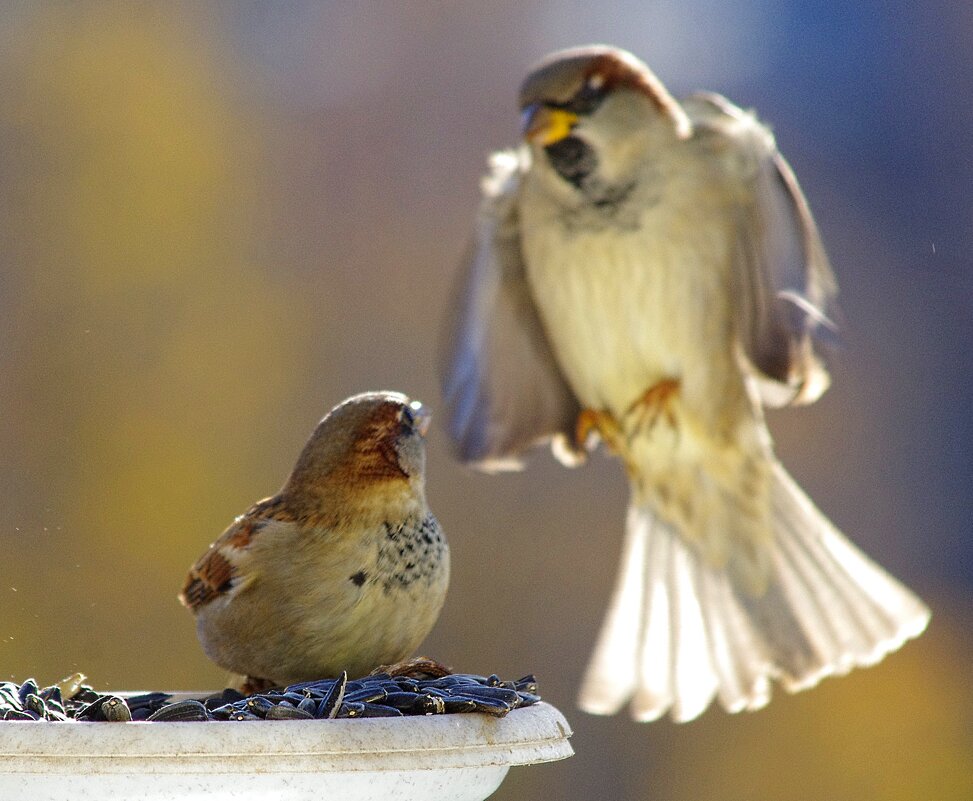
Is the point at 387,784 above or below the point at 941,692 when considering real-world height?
above

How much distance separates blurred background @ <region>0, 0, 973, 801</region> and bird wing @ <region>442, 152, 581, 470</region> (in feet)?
2.71

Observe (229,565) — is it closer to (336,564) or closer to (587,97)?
(336,564)

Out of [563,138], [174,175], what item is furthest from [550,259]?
[174,175]

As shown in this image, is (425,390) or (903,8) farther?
(903,8)

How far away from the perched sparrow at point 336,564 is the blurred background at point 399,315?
5.73 ft

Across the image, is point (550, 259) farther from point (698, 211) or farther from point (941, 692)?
point (941, 692)

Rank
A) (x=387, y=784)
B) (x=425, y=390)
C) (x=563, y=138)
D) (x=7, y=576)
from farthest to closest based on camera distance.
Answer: (x=425, y=390)
(x=7, y=576)
(x=563, y=138)
(x=387, y=784)

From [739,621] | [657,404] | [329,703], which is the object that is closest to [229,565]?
[329,703]

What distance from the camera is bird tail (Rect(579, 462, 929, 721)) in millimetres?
2141

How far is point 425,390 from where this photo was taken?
3.03 metres

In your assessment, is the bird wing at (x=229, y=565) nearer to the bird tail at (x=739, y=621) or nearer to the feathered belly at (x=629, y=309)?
the feathered belly at (x=629, y=309)

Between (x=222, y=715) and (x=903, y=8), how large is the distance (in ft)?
10.4

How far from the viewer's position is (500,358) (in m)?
2.22

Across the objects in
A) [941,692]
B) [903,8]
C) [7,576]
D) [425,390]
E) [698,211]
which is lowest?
[941,692]
